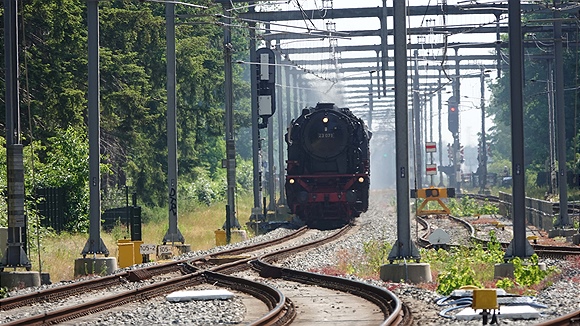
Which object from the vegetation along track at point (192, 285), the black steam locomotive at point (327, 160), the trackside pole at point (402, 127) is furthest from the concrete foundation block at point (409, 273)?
the black steam locomotive at point (327, 160)

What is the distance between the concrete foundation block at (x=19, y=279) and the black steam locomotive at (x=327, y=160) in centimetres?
1814

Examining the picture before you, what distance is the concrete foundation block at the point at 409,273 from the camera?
19594 millimetres

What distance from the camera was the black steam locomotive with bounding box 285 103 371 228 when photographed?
38.1 metres

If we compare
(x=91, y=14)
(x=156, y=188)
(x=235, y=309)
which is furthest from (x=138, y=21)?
(x=235, y=309)

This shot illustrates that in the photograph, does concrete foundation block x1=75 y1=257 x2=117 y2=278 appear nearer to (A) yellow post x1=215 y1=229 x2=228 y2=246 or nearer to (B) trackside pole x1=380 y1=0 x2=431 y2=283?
(B) trackside pole x1=380 y1=0 x2=431 y2=283

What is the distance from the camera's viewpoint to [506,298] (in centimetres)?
1462

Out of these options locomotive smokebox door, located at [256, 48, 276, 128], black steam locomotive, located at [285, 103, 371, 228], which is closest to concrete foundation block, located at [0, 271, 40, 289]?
black steam locomotive, located at [285, 103, 371, 228]

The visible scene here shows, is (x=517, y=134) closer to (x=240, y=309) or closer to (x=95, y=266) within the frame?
(x=240, y=309)

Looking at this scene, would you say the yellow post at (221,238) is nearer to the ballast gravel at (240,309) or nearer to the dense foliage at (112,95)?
the dense foliage at (112,95)

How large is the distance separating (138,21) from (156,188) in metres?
8.98

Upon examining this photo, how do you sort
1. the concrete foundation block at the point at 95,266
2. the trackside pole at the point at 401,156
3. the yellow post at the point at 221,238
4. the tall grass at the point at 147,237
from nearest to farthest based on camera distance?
the trackside pole at the point at 401,156 < the concrete foundation block at the point at 95,266 < the tall grass at the point at 147,237 < the yellow post at the point at 221,238

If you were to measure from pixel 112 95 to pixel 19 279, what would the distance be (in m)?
19.3

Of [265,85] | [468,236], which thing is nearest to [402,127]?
[468,236]

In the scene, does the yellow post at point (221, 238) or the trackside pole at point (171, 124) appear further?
the yellow post at point (221, 238)
